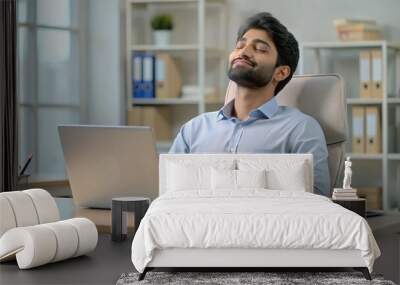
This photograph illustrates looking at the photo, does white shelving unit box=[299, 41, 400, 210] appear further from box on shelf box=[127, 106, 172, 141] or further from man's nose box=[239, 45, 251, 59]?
man's nose box=[239, 45, 251, 59]

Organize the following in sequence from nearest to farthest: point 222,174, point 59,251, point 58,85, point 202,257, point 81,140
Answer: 1. point 202,257
2. point 59,251
3. point 222,174
4. point 81,140
5. point 58,85

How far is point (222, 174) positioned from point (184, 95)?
106 inches

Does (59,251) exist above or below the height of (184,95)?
below

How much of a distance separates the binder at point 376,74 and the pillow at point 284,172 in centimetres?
235

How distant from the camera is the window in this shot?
17.4 ft

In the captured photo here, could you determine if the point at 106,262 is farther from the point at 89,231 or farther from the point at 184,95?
the point at 184,95

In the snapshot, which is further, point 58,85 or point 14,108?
point 58,85

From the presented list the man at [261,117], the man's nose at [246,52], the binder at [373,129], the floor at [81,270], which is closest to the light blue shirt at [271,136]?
the man at [261,117]

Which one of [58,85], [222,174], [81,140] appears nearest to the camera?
[222,174]

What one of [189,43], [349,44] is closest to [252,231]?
[349,44]

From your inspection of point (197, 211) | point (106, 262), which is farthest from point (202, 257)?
point (106, 262)

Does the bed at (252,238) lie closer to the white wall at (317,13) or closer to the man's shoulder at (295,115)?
the man's shoulder at (295,115)

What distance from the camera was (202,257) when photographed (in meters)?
2.60

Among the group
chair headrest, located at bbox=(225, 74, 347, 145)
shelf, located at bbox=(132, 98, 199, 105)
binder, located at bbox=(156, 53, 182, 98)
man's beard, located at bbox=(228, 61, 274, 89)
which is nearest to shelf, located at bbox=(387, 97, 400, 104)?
shelf, located at bbox=(132, 98, 199, 105)
